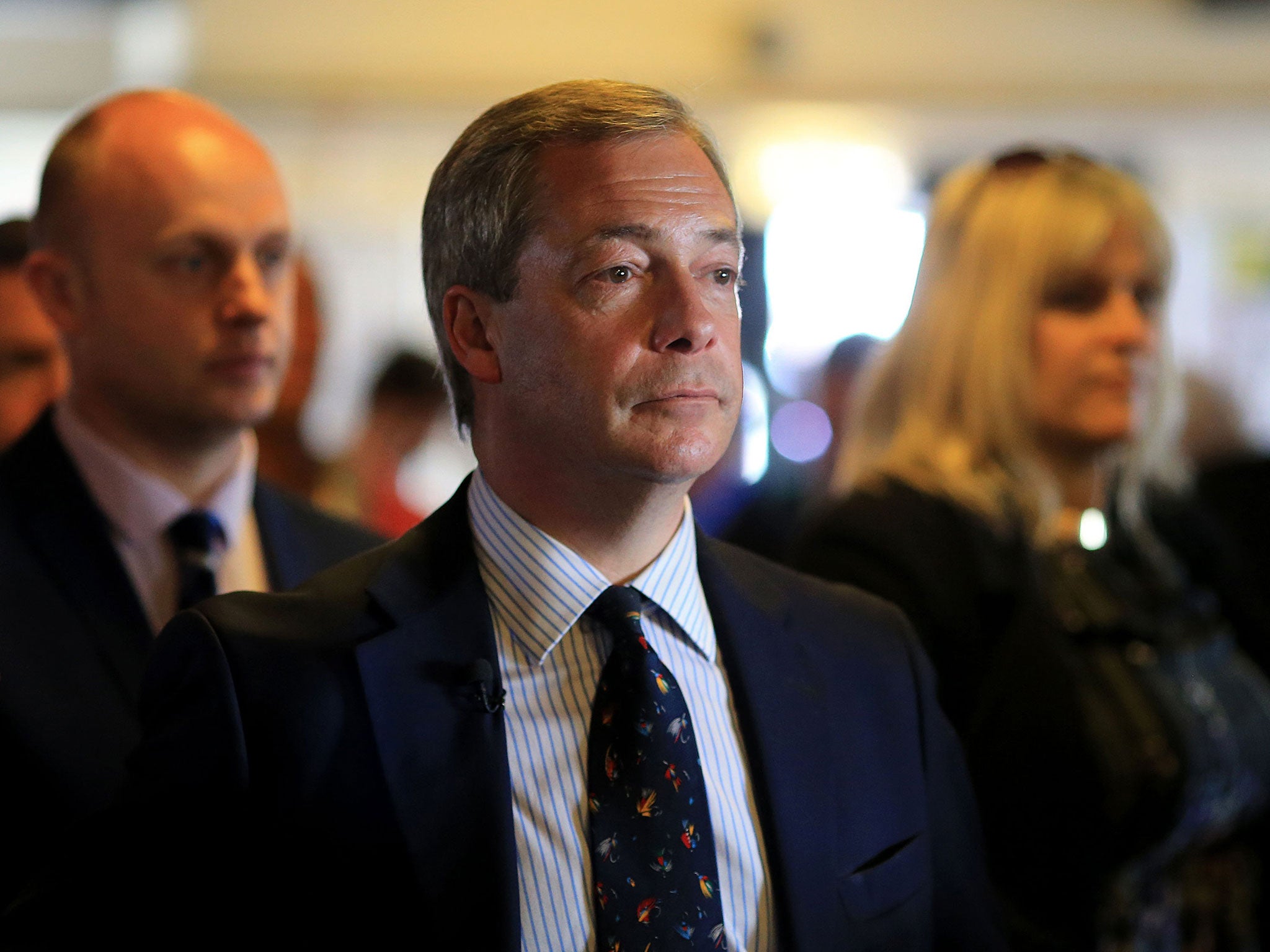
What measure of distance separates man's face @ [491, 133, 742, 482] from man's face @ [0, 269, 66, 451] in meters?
1.17

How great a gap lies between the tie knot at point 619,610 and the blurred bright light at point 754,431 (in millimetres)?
2381

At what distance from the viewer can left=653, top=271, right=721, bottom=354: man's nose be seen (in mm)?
1259

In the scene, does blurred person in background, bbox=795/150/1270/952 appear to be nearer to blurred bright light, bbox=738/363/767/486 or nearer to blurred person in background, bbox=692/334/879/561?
blurred person in background, bbox=692/334/879/561

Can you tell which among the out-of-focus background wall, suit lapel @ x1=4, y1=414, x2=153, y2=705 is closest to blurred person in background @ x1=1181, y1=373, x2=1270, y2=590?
suit lapel @ x1=4, y1=414, x2=153, y2=705

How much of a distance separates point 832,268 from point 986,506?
5.20 metres

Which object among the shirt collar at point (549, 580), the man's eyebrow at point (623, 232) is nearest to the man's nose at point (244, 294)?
the shirt collar at point (549, 580)

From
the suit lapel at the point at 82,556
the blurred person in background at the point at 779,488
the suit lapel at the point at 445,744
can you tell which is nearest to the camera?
the suit lapel at the point at 445,744

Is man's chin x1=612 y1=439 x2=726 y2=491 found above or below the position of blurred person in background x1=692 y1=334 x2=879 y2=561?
above

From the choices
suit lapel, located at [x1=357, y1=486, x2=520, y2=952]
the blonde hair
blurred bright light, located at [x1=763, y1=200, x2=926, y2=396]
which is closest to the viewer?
suit lapel, located at [x1=357, y1=486, x2=520, y2=952]

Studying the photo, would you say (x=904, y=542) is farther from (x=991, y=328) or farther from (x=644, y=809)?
(x=644, y=809)

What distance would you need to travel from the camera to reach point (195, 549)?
1739 mm

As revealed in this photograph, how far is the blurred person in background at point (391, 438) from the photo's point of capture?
12.5 ft

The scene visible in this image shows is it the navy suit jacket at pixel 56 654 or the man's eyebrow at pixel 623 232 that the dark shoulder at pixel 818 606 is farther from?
the navy suit jacket at pixel 56 654

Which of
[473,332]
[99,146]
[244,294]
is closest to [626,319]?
[473,332]
